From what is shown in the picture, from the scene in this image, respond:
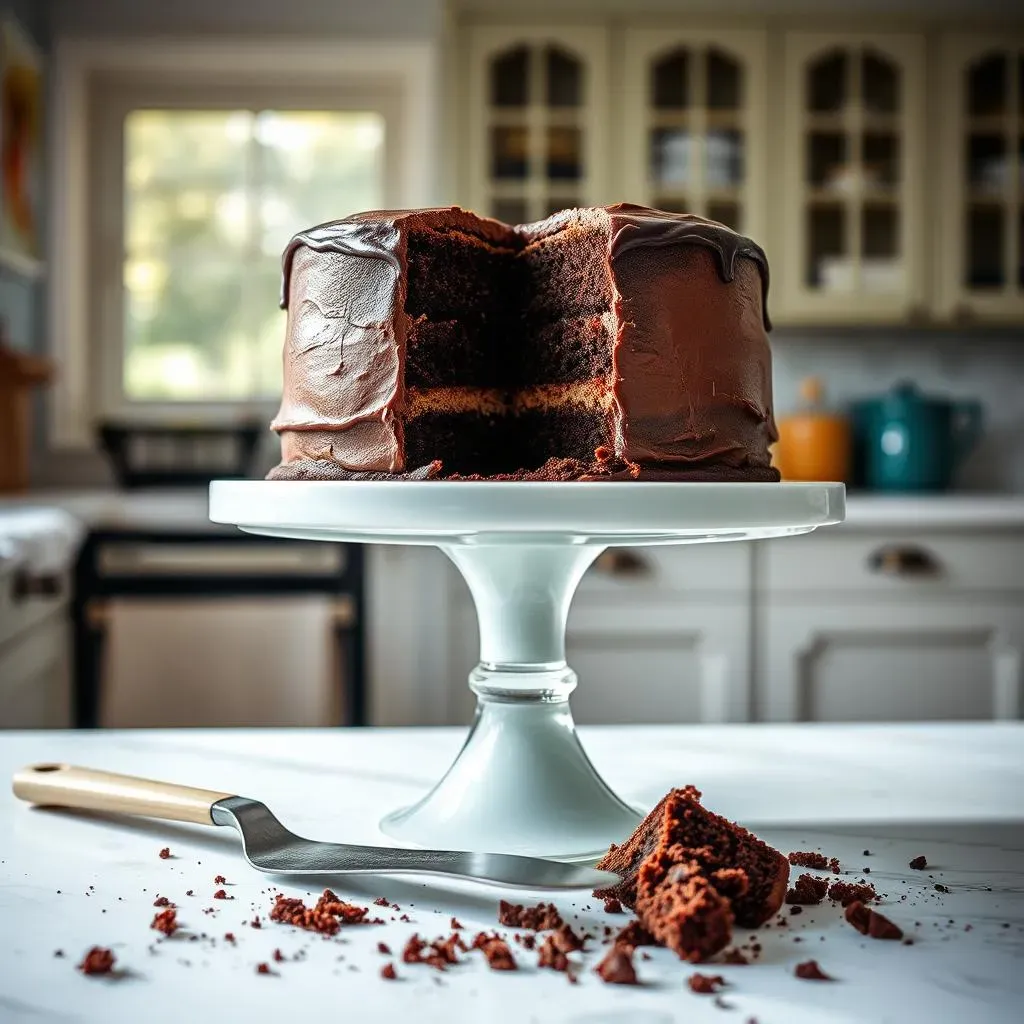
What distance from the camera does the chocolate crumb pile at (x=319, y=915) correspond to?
2.06ft

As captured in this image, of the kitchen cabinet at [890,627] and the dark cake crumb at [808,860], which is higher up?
the dark cake crumb at [808,860]

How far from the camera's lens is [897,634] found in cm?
288

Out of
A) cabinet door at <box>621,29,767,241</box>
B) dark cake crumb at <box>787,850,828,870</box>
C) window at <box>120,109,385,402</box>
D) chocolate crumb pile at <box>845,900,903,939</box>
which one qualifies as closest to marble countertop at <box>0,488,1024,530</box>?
window at <box>120,109,385,402</box>

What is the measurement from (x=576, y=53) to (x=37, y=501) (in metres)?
1.81

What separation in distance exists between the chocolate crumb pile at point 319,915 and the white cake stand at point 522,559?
0.48 ft

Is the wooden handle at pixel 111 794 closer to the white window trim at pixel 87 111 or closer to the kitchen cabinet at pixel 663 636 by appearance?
the kitchen cabinet at pixel 663 636

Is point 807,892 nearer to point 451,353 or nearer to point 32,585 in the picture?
point 451,353

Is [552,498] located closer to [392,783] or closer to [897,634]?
[392,783]

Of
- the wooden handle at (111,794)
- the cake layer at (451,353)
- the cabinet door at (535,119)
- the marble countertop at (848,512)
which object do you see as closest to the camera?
the wooden handle at (111,794)

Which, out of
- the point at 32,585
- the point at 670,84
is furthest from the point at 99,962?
the point at 670,84

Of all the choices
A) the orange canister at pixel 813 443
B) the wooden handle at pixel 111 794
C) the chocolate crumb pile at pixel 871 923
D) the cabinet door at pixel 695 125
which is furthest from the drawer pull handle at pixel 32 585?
the orange canister at pixel 813 443

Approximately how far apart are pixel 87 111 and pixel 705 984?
356cm

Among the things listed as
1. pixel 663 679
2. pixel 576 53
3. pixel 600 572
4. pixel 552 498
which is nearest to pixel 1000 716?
pixel 663 679

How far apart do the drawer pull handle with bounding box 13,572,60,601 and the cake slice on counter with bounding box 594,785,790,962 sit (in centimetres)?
160
